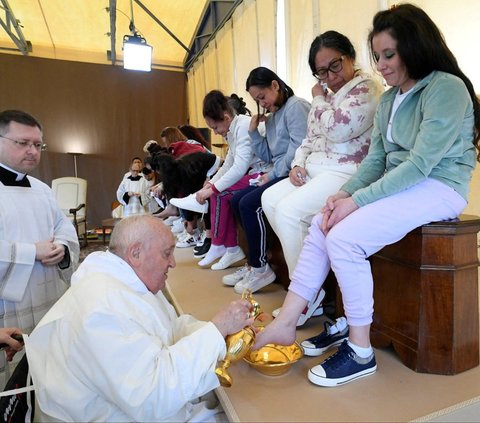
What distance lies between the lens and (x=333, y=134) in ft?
4.70

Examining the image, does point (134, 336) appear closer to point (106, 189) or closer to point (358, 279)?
point (358, 279)

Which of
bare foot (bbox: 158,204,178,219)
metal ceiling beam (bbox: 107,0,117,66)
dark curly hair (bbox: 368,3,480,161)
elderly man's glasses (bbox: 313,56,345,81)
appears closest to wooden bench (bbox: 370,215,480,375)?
dark curly hair (bbox: 368,3,480,161)

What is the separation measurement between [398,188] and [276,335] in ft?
1.89

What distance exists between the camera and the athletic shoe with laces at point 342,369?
3.35ft

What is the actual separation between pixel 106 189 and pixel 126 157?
0.78 m

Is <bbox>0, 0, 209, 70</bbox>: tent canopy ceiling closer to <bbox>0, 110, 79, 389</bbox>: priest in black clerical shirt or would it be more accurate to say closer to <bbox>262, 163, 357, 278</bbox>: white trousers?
<bbox>0, 110, 79, 389</bbox>: priest in black clerical shirt

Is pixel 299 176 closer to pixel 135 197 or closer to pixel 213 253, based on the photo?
pixel 213 253

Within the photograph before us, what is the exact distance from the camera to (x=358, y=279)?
1.04m

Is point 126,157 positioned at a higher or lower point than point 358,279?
higher

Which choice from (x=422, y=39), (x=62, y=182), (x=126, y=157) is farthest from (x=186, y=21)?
(x=422, y=39)

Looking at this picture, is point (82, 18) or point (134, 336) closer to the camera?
point (134, 336)

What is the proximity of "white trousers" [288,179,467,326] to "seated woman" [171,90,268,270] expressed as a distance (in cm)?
119

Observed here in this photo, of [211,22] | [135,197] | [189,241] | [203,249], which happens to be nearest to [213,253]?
[203,249]

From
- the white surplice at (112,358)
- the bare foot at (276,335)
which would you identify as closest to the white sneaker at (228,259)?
the bare foot at (276,335)
